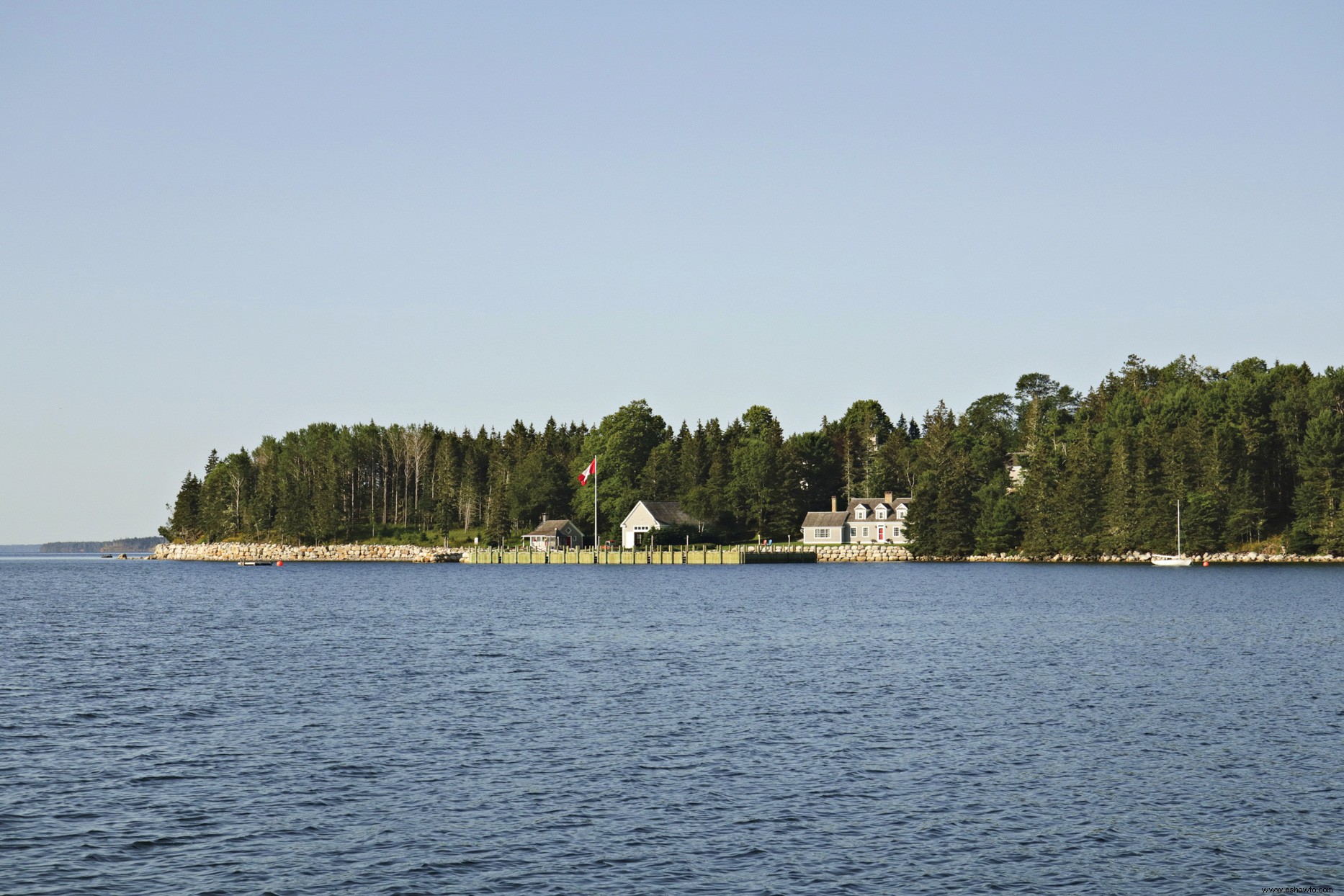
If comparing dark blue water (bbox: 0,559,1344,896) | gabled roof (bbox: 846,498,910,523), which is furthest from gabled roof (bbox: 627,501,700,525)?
dark blue water (bbox: 0,559,1344,896)

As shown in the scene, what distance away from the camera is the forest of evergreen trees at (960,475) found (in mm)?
129000

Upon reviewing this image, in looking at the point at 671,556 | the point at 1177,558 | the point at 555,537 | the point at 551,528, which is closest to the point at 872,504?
the point at 671,556

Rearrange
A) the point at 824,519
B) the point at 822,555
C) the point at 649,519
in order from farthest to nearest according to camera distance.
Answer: the point at 824,519, the point at 649,519, the point at 822,555

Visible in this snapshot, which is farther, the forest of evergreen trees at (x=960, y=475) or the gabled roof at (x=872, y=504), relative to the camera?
the gabled roof at (x=872, y=504)

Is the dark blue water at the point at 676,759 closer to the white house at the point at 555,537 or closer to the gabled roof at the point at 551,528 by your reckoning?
the white house at the point at 555,537

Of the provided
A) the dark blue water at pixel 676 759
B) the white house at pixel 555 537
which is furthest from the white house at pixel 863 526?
the dark blue water at pixel 676 759

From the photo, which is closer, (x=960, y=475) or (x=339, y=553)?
(x=960, y=475)

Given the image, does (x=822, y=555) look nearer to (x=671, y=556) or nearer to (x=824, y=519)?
(x=824, y=519)

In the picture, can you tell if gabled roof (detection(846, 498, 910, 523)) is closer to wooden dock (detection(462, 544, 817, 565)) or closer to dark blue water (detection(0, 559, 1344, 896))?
wooden dock (detection(462, 544, 817, 565))

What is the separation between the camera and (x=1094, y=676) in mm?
41531

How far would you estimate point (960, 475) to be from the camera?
148m

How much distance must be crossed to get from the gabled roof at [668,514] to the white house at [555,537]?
353 inches

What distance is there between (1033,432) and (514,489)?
73367 millimetres

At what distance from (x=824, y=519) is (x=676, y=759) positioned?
138030 millimetres
